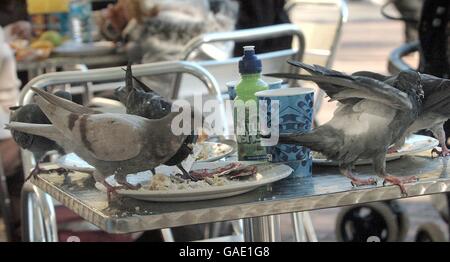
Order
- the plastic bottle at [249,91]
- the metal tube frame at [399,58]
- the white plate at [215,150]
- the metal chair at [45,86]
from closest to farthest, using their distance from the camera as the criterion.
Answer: the plastic bottle at [249,91]
the white plate at [215,150]
the metal chair at [45,86]
the metal tube frame at [399,58]

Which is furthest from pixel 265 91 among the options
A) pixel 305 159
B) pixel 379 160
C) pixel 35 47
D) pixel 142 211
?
pixel 35 47

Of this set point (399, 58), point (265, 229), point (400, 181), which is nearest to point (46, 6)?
point (399, 58)

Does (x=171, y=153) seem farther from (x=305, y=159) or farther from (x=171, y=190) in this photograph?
(x=305, y=159)

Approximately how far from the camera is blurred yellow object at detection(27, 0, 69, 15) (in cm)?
494

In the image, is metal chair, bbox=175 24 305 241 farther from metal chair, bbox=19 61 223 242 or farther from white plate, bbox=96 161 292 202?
white plate, bbox=96 161 292 202

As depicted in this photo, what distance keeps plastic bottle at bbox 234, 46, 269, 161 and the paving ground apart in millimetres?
2181

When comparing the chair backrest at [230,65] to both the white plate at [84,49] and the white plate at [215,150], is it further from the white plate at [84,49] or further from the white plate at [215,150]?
the white plate at [215,150]

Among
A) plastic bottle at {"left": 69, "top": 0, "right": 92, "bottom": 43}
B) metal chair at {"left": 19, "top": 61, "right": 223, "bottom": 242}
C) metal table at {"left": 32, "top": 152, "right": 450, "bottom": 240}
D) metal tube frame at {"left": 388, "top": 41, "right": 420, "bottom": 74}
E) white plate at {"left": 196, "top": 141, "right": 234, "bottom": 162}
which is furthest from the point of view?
plastic bottle at {"left": 69, "top": 0, "right": 92, "bottom": 43}

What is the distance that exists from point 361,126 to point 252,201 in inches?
10.4

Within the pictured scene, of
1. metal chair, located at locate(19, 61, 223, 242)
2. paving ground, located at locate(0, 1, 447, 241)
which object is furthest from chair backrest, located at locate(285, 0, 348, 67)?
metal chair, located at locate(19, 61, 223, 242)

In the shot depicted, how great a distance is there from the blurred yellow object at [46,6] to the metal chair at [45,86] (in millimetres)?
2501

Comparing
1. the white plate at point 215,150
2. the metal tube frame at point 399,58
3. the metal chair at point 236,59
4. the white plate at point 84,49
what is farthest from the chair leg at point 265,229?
the white plate at point 84,49

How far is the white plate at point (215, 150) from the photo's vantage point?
6.62 feet

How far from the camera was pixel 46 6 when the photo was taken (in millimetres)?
4969
